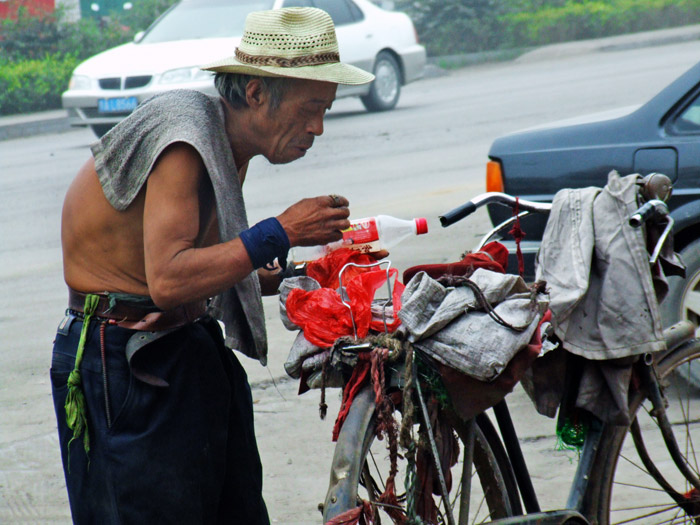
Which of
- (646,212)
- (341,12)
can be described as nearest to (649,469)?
(646,212)

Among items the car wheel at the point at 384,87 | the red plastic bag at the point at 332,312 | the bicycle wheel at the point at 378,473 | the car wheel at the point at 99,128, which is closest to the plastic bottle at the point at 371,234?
the red plastic bag at the point at 332,312

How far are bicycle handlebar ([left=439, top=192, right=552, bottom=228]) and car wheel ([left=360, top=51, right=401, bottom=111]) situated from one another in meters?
11.1

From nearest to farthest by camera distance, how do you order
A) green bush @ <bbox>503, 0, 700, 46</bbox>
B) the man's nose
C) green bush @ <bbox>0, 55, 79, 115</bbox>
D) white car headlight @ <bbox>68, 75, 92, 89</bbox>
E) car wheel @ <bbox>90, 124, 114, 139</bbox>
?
1. the man's nose
2. white car headlight @ <bbox>68, 75, 92, 89</bbox>
3. car wheel @ <bbox>90, 124, 114, 139</bbox>
4. green bush @ <bbox>0, 55, 79, 115</bbox>
5. green bush @ <bbox>503, 0, 700, 46</bbox>

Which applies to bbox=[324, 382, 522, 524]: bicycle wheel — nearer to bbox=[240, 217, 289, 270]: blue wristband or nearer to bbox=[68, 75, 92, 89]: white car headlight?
bbox=[240, 217, 289, 270]: blue wristband

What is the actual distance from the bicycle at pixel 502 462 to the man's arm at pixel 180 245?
0.32 meters

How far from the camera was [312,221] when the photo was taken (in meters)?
2.15

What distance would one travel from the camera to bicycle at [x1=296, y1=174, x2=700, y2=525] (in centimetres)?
200

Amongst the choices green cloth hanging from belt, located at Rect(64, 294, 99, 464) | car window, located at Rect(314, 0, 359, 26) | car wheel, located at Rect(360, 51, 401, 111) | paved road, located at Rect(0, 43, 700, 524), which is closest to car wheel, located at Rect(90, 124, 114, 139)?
paved road, located at Rect(0, 43, 700, 524)

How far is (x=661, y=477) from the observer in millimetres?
2768

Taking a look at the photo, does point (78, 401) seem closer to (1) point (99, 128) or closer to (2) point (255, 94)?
(2) point (255, 94)

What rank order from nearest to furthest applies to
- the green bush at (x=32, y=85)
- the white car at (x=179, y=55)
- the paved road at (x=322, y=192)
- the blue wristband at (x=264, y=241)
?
1. the blue wristband at (x=264, y=241)
2. the paved road at (x=322, y=192)
3. the white car at (x=179, y=55)
4. the green bush at (x=32, y=85)

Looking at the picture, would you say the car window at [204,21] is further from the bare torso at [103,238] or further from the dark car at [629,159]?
the bare torso at [103,238]

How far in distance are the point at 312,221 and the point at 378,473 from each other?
31.6 inches

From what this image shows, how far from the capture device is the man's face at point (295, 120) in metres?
2.25
